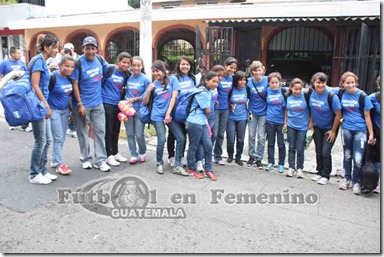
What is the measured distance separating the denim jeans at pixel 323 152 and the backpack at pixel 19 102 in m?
3.45

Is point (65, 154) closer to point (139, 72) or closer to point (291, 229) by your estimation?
point (139, 72)

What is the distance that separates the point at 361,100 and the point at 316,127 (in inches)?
26.4

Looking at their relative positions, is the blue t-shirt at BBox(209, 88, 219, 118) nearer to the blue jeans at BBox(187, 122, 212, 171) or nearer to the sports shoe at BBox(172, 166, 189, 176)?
the blue jeans at BBox(187, 122, 212, 171)

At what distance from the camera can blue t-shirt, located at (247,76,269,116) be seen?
17.0 feet

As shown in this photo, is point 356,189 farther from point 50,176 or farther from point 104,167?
point 50,176

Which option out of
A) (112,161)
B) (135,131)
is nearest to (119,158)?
(112,161)

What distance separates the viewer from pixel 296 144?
194 inches

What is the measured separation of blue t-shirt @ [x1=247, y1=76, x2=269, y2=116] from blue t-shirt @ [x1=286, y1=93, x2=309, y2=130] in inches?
17.6

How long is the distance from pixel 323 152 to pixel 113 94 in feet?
9.61

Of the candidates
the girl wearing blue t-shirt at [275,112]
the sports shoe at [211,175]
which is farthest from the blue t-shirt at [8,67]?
the girl wearing blue t-shirt at [275,112]

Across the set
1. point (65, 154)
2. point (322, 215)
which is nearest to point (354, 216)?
point (322, 215)

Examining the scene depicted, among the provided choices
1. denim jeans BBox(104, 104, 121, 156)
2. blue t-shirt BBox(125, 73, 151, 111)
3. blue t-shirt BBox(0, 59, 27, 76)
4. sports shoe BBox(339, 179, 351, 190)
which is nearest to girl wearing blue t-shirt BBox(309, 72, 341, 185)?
sports shoe BBox(339, 179, 351, 190)

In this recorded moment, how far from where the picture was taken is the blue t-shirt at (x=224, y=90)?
519 centimetres

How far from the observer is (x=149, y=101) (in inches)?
196
